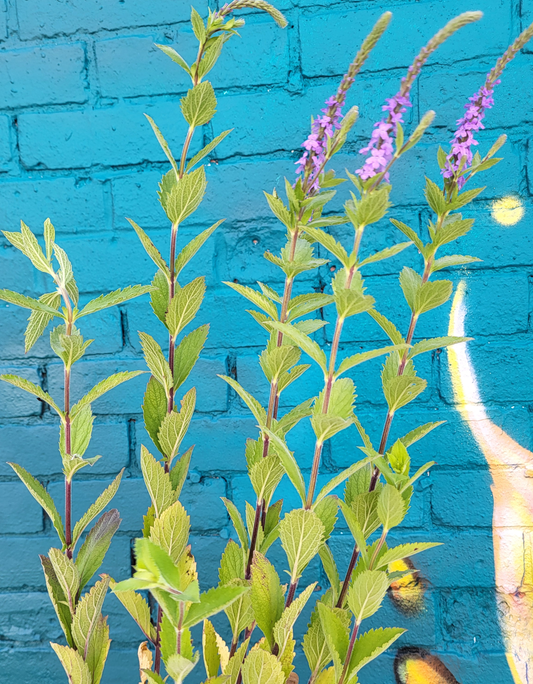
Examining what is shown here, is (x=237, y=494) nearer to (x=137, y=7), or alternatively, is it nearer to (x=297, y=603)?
(x=297, y=603)

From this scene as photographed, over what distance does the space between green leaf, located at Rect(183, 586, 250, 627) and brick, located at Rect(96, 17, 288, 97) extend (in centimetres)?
76

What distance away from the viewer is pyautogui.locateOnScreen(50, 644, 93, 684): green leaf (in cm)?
47

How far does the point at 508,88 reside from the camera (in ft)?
2.68

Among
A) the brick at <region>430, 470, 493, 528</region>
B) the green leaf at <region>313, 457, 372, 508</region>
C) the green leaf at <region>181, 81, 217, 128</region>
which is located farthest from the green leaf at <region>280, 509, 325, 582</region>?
the brick at <region>430, 470, 493, 528</region>

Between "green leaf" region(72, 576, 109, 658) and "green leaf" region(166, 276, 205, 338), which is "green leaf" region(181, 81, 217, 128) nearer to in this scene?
"green leaf" region(166, 276, 205, 338)

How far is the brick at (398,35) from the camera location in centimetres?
80

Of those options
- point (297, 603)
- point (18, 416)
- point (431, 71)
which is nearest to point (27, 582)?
point (18, 416)

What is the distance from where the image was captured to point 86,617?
49 centimetres

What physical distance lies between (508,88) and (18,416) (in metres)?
0.98

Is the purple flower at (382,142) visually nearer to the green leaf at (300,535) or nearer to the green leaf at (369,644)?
the green leaf at (300,535)

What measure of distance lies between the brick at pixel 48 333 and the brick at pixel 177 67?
37 centimetres

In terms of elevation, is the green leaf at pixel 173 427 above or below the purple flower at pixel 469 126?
below

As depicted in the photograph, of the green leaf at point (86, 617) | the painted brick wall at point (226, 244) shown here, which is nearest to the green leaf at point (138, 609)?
the green leaf at point (86, 617)

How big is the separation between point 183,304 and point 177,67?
54 cm
